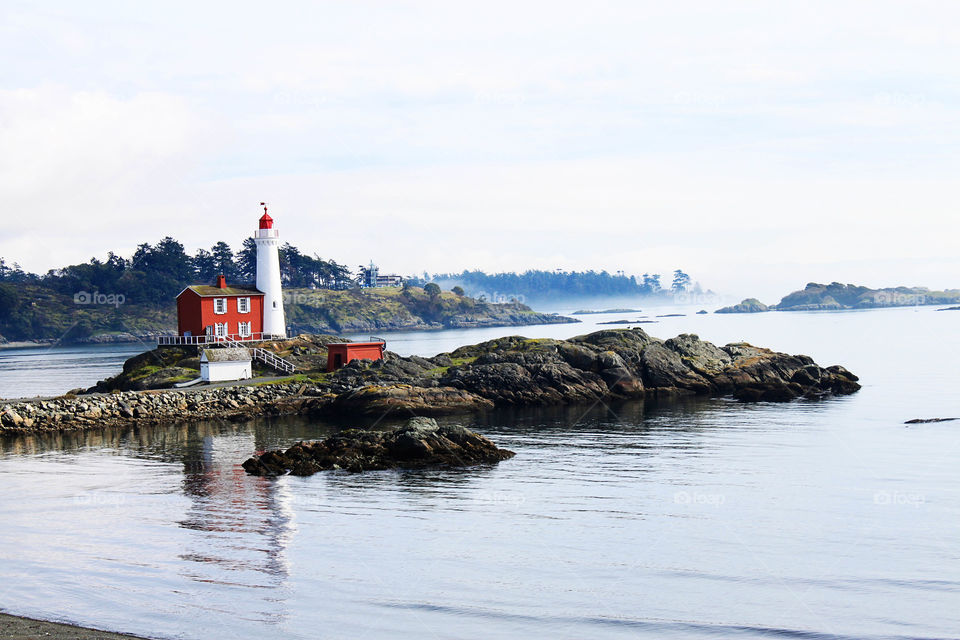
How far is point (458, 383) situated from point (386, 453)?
2264cm

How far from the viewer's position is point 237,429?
1996 inches

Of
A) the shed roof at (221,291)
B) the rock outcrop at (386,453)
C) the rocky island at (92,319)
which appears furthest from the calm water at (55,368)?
the rock outcrop at (386,453)

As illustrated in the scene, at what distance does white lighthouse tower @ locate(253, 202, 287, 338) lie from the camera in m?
74.5

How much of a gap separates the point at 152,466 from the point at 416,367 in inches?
1067

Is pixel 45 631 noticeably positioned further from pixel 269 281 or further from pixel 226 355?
pixel 269 281

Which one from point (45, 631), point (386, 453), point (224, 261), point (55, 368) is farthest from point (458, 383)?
point (224, 261)

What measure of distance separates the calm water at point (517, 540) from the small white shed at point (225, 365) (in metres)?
16.4

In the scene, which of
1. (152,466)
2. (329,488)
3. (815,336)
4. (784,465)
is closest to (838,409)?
(784,465)

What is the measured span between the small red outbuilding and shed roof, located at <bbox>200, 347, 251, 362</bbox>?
6.08m

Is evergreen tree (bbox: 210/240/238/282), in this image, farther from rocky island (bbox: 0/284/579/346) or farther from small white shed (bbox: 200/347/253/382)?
small white shed (bbox: 200/347/253/382)

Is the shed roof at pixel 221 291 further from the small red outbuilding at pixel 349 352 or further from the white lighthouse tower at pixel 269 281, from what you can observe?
the small red outbuilding at pixel 349 352

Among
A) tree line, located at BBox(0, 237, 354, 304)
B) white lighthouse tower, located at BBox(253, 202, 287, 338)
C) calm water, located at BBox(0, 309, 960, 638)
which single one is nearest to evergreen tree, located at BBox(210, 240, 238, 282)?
tree line, located at BBox(0, 237, 354, 304)

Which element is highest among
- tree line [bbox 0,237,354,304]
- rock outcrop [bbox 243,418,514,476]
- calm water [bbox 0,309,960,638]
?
tree line [bbox 0,237,354,304]

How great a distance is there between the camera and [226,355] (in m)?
62.8
